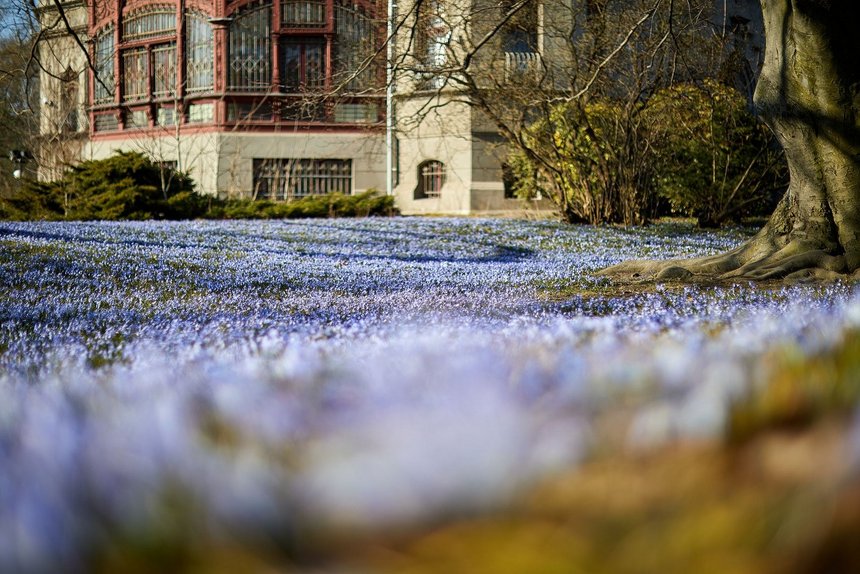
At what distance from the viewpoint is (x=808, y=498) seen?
78 cm

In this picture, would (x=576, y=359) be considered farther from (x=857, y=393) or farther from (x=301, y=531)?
(x=301, y=531)

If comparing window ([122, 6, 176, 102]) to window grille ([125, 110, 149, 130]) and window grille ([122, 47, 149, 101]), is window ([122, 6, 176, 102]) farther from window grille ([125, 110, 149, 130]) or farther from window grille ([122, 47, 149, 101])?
window grille ([125, 110, 149, 130])

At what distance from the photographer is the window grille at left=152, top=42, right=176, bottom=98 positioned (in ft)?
102

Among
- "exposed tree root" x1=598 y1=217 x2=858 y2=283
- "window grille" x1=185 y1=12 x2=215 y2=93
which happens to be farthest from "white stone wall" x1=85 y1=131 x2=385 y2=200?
"exposed tree root" x1=598 y1=217 x2=858 y2=283

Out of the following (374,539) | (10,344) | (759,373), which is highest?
(759,373)

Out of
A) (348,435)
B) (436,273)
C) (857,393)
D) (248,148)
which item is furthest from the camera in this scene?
(248,148)

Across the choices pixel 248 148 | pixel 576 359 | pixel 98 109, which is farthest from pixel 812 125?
pixel 98 109

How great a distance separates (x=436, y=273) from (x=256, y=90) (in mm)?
22503

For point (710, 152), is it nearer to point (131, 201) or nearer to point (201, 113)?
point (131, 201)

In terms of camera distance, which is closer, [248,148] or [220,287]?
[220,287]

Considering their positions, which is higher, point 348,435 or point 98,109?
point 98,109

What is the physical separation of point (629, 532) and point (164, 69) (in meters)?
33.0

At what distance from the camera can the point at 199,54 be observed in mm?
30344

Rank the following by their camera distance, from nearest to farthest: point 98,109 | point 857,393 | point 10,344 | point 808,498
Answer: point 808,498 → point 857,393 → point 10,344 → point 98,109
